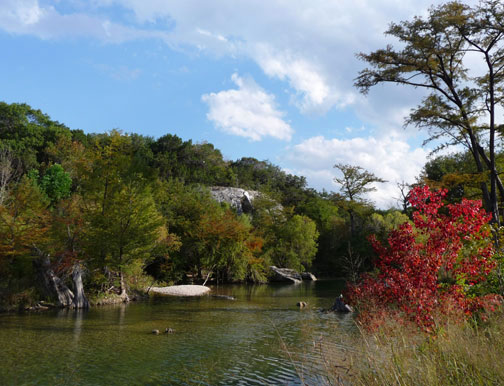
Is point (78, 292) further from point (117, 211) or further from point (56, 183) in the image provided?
point (56, 183)

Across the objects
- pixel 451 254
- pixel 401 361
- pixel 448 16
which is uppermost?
pixel 448 16

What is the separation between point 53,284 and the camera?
60.7ft

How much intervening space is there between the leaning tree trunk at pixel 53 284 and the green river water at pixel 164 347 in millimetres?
1181

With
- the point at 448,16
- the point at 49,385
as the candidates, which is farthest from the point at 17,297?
the point at 448,16

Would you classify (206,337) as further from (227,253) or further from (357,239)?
(357,239)

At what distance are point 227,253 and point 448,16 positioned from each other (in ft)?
75.3

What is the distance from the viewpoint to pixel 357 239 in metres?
46.7

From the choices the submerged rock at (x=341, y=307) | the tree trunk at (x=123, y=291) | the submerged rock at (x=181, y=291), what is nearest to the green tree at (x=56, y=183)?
the submerged rock at (x=181, y=291)

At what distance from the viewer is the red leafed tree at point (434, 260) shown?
278 inches

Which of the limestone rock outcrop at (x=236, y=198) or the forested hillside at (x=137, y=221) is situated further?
the limestone rock outcrop at (x=236, y=198)

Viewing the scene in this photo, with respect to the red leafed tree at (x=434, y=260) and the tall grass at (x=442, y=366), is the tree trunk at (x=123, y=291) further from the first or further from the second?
the tall grass at (x=442, y=366)

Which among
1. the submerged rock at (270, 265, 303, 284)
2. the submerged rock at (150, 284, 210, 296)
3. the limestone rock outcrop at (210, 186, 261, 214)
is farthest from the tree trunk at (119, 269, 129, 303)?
the limestone rock outcrop at (210, 186, 261, 214)

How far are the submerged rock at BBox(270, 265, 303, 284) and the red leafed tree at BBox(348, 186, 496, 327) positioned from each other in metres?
30.6

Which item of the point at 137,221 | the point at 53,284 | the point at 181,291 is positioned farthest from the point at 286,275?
the point at 53,284
